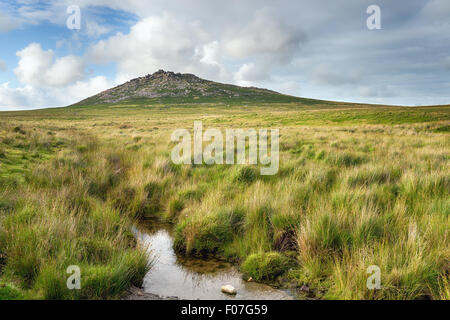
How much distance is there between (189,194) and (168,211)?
A: 30.6 inches

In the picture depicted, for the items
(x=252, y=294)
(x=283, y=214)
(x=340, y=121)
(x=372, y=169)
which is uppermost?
(x=340, y=121)

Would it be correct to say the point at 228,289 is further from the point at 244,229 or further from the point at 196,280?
the point at 244,229

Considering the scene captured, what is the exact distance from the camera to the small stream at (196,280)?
12.0ft

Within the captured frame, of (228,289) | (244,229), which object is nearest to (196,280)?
(228,289)

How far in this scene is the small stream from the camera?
12.0 feet

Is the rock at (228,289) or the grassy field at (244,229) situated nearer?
the grassy field at (244,229)

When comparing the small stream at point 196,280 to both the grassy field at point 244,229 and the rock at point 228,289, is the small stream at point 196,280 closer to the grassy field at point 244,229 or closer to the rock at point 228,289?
the rock at point 228,289

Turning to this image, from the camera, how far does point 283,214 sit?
201 inches

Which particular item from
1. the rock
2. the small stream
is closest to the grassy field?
the small stream

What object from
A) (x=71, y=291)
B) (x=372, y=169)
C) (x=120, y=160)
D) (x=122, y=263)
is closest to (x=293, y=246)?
(x=122, y=263)

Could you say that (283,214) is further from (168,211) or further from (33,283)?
(33,283)

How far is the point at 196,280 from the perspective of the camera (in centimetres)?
407

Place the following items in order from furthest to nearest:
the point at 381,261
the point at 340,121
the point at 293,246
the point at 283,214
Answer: the point at 340,121, the point at 283,214, the point at 293,246, the point at 381,261

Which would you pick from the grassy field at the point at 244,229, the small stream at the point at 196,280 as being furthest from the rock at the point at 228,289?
the grassy field at the point at 244,229
